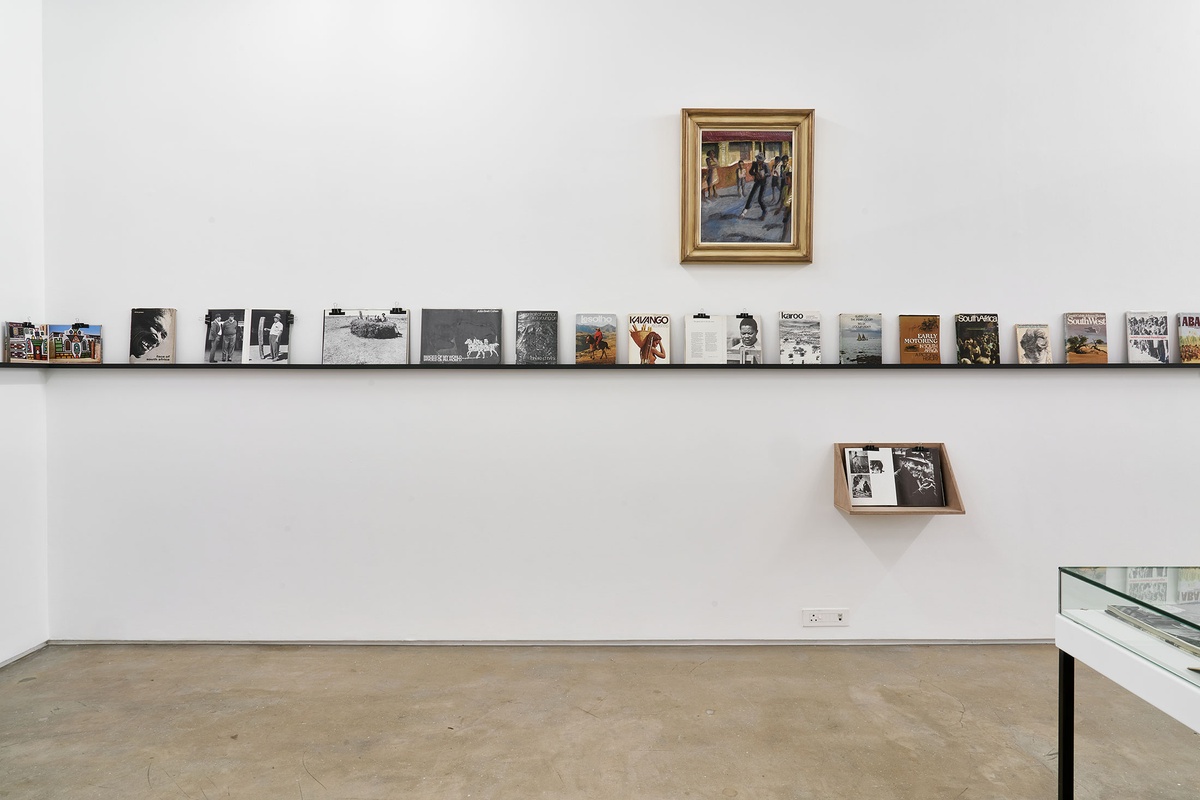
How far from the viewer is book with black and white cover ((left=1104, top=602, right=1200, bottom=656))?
1.29 metres

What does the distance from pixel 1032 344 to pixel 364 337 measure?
10.5 ft

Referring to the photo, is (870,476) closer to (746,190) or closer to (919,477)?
(919,477)

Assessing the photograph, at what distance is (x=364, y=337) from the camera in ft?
10.2

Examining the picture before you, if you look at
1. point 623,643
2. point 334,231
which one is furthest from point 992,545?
point 334,231

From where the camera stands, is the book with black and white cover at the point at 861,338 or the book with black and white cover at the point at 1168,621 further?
the book with black and white cover at the point at 861,338

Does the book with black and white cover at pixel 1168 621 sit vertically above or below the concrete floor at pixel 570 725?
above

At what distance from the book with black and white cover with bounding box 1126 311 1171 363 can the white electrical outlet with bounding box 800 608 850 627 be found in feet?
6.05

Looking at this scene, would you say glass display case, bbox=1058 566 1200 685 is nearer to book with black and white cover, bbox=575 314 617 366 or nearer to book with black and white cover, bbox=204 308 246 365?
book with black and white cover, bbox=575 314 617 366

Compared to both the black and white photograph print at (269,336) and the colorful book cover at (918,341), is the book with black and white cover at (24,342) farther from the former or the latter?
the colorful book cover at (918,341)

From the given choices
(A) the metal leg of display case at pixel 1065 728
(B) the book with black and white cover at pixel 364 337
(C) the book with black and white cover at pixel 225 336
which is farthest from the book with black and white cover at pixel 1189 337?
(C) the book with black and white cover at pixel 225 336

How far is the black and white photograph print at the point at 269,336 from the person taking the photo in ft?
10.3

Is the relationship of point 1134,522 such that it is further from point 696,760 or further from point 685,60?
point 685,60

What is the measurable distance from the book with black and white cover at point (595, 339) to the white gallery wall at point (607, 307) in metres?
0.08

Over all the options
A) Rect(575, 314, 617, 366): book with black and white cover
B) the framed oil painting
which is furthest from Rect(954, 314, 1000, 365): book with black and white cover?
Rect(575, 314, 617, 366): book with black and white cover
